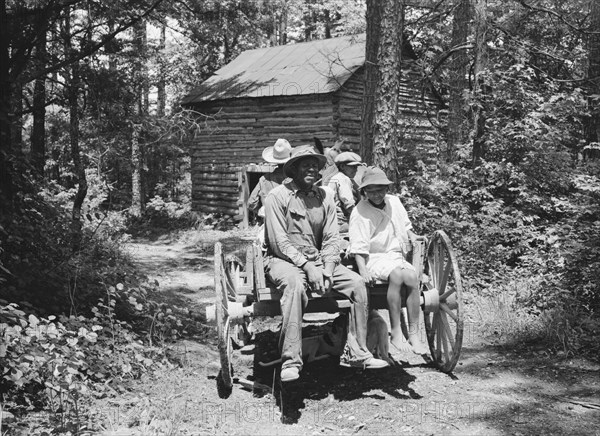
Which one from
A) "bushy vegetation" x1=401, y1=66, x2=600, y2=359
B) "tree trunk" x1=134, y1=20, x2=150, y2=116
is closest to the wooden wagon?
"bushy vegetation" x1=401, y1=66, x2=600, y2=359

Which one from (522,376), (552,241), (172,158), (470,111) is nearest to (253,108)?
(172,158)

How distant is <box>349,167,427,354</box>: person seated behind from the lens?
16.0 ft

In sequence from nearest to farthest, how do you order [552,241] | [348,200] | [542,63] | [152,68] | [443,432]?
1. [443,432]
2. [348,200]
3. [552,241]
4. [542,63]
5. [152,68]

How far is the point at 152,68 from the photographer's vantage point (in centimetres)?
2402

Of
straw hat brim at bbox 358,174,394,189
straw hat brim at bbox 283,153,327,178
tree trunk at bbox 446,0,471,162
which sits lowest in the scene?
straw hat brim at bbox 358,174,394,189

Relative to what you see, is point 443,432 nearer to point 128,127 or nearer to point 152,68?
point 128,127

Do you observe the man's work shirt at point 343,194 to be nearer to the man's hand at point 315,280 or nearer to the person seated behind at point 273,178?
the person seated behind at point 273,178

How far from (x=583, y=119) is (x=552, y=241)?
18.2 feet

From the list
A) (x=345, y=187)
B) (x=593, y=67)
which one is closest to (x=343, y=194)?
(x=345, y=187)

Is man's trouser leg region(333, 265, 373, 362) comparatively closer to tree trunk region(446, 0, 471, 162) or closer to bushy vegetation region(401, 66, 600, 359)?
bushy vegetation region(401, 66, 600, 359)

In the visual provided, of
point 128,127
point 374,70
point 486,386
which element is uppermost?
point 374,70

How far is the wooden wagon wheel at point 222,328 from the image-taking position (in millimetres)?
4582

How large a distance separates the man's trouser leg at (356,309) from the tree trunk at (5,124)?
10.6ft

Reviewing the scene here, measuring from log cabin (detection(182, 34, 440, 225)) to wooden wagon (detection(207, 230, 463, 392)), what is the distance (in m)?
9.78
